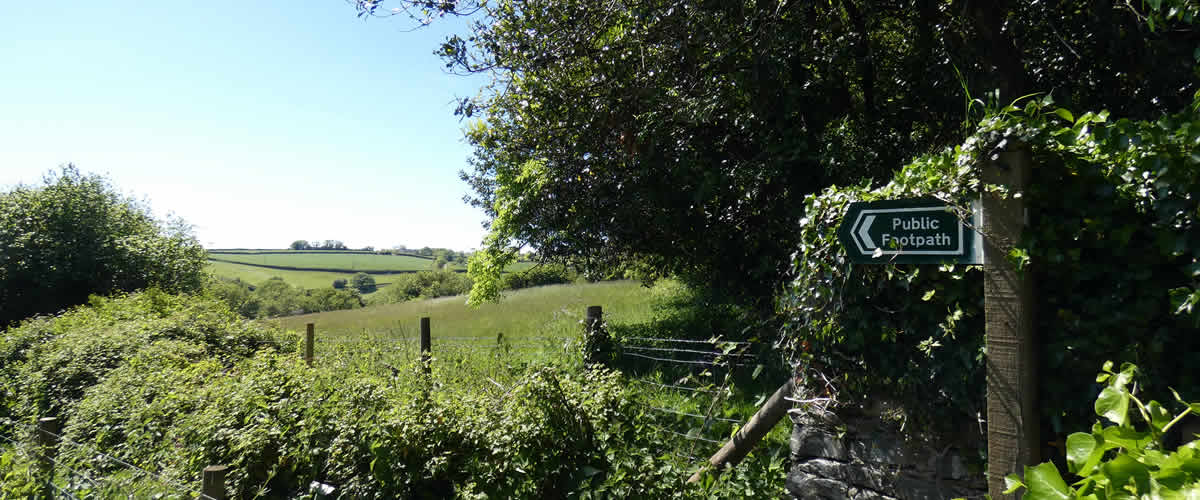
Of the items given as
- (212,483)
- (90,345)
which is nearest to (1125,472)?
(212,483)

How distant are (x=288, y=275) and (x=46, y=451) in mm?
70200

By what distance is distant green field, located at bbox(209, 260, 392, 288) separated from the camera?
64.4 m

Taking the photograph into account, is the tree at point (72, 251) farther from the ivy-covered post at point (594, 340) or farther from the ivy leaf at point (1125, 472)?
the ivy leaf at point (1125, 472)

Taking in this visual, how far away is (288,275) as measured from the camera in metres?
68.6

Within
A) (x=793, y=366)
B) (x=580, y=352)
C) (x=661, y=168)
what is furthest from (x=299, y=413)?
(x=661, y=168)

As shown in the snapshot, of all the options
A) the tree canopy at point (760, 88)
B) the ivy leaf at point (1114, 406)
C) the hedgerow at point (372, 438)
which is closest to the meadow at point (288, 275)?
the tree canopy at point (760, 88)

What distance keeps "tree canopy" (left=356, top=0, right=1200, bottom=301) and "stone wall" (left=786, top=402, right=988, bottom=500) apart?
3082mm

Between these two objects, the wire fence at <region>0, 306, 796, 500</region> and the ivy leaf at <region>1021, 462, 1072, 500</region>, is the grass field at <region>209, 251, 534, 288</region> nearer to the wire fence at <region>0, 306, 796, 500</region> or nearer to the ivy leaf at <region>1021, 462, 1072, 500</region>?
the wire fence at <region>0, 306, 796, 500</region>

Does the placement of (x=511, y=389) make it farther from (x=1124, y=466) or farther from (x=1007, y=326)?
(x=1124, y=466)

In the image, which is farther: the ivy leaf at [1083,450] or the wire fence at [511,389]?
the wire fence at [511,389]

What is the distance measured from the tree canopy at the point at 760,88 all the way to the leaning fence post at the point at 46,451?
481 cm

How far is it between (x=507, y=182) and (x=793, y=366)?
790 centimetres

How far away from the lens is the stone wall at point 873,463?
2611 mm

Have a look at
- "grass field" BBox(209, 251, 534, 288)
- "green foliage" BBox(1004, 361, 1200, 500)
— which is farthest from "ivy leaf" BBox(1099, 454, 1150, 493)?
"grass field" BBox(209, 251, 534, 288)
